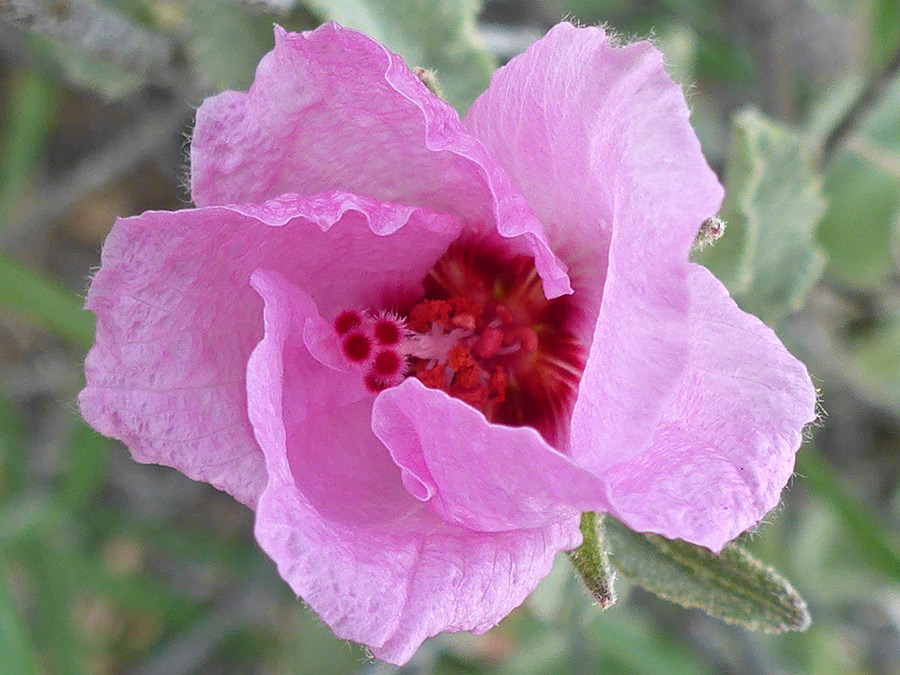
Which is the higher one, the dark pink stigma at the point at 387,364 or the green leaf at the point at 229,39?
the green leaf at the point at 229,39

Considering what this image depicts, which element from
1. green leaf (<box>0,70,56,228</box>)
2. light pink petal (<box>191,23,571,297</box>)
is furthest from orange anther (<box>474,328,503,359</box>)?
green leaf (<box>0,70,56,228</box>)

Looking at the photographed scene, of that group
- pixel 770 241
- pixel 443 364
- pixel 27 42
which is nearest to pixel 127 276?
pixel 443 364

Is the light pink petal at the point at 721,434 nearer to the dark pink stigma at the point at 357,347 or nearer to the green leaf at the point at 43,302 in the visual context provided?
the dark pink stigma at the point at 357,347

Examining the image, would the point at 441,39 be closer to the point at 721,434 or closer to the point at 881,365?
the point at 721,434

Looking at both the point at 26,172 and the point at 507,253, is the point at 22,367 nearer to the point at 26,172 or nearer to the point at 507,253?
the point at 26,172

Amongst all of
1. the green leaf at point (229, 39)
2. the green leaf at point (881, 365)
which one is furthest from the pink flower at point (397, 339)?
the green leaf at point (881, 365)

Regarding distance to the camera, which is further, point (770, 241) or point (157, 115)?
point (157, 115)
